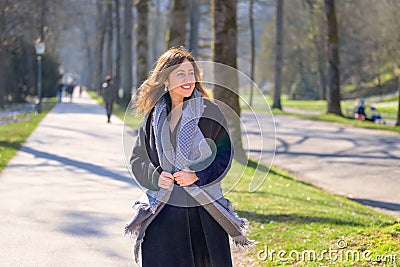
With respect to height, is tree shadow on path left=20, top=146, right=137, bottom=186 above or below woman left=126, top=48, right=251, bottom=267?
below

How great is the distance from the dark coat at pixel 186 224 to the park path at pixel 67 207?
0.52 metres

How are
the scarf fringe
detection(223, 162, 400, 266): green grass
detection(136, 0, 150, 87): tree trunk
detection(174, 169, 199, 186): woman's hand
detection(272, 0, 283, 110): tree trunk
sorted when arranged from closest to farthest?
detection(174, 169, 199, 186): woman's hand < the scarf fringe < detection(223, 162, 400, 266): green grass < detection(136, 0, 150, 87): tree trunk < detection(272, 0, 283, 110): tree trunk

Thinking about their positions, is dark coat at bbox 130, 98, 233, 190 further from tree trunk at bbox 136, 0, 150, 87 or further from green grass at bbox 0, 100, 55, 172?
tree trunk at bbox 136, 0, 150, 87

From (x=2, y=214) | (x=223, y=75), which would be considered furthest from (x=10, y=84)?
(x=223, y=75)

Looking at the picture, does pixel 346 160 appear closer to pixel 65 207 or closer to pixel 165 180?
pixel 65 207

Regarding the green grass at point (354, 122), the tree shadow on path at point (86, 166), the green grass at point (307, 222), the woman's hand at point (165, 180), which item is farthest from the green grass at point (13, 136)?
the green grass at point (354, 122)

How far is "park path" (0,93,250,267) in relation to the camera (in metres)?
6.62

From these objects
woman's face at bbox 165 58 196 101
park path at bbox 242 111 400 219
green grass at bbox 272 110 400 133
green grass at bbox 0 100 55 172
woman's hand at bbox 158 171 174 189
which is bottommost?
green grass at bbox 272 110 400 133

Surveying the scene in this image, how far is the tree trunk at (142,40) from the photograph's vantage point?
28.3 meters

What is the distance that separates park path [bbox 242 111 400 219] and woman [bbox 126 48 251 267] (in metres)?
0.71

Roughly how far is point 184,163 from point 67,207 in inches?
214

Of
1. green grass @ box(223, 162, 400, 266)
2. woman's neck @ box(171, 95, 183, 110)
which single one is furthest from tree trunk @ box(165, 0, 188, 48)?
woman's neck @ box(171, 95, 183, 110)

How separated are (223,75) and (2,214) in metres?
4.72

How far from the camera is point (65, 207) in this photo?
9.23 metres
